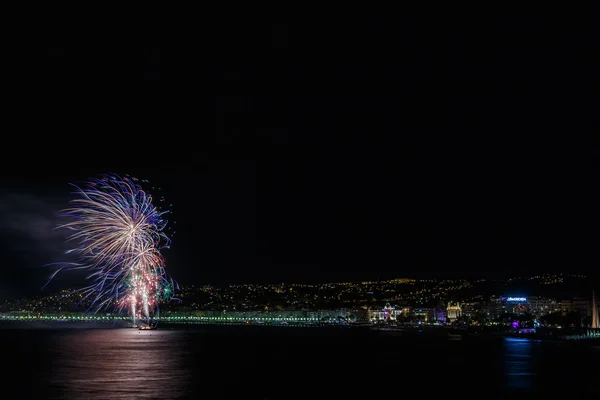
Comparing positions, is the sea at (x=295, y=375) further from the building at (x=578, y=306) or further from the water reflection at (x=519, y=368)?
the building at (x=578, y=306)

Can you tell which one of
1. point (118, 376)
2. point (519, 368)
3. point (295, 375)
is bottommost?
point (519, 368)

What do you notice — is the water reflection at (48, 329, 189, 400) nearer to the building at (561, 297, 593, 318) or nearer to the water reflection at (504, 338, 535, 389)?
the water reflection at (504, 338, 535, 389)

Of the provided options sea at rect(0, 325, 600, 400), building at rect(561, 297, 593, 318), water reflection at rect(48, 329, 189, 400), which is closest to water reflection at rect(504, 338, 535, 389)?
Answer: sea at rect(0, 325, 600, 400)

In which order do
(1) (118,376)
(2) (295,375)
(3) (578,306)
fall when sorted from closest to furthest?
(1) (118,376)
(2) (295,375)
(3) (578,306)

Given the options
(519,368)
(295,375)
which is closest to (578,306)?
(519,368)

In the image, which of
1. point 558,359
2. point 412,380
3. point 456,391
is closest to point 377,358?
point 558,359

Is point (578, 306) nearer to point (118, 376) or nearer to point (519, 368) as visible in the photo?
point (519, 368)

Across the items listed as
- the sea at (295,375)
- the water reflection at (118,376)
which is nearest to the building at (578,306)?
the sea at (295,375)

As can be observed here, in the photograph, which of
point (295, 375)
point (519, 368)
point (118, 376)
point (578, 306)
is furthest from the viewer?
point (578, 306)
